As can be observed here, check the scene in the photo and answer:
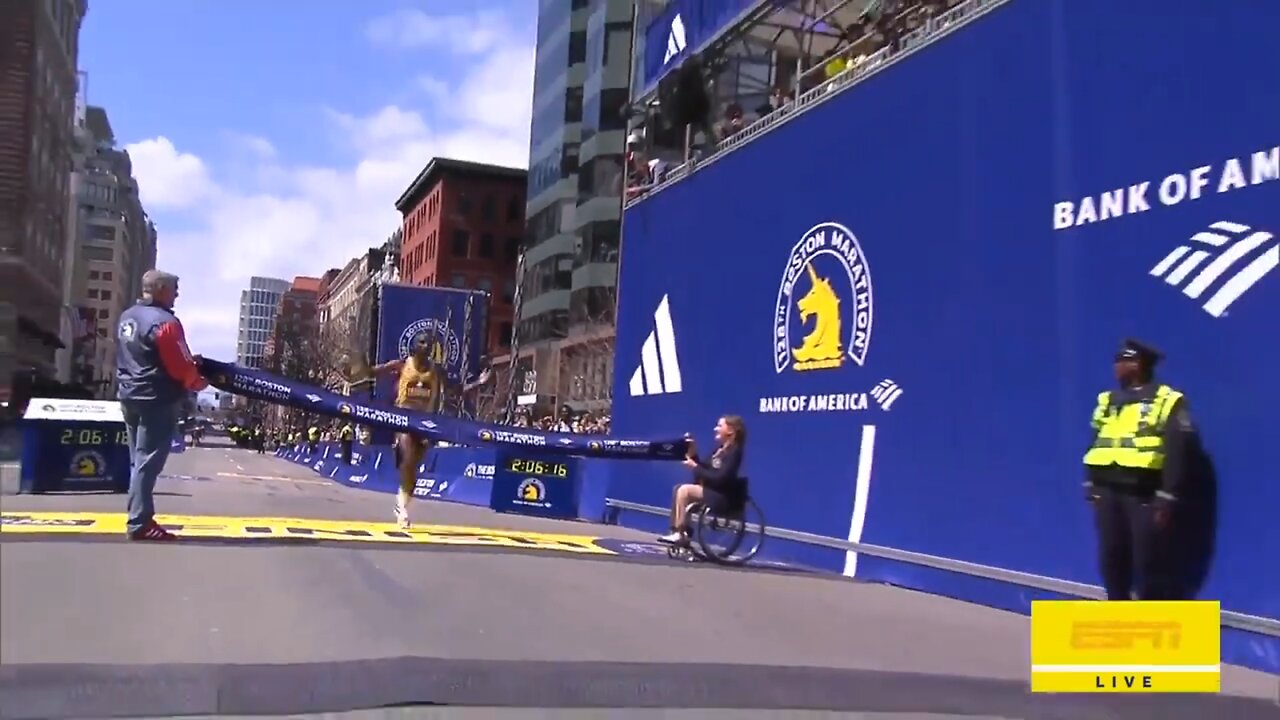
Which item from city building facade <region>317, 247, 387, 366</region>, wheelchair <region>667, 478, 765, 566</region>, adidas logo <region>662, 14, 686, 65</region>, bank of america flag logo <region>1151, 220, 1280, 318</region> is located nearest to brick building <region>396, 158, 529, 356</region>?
city building facade <region>317, 247, 387, 366</region>

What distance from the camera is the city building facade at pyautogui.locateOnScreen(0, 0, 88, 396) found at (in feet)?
22.8

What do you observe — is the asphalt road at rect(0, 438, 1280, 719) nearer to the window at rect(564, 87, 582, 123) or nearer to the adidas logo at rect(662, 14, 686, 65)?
the adidas logo at rect(662, 14, 686, 65)

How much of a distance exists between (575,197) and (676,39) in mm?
48521

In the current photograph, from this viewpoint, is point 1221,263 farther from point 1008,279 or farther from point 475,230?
point 475,230

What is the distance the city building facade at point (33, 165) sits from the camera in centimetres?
696

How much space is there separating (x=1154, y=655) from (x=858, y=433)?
5.31 meters

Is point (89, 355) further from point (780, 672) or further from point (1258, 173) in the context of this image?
point (1258, 173)

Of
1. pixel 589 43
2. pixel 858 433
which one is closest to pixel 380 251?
pixel 589 43

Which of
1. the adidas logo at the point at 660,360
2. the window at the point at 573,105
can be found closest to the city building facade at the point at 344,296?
the window at the point at 573,105

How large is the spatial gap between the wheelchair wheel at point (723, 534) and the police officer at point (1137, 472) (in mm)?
4012

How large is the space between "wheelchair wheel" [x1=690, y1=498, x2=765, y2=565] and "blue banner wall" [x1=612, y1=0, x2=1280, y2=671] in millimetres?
705

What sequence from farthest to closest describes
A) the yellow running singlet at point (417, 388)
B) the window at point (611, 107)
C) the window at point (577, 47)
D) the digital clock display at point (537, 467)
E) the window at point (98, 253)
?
the window at point (577, 47)
the window at point (611, 107)
the digital clock display at point (537, 467)
the yellow running singlet at point (417, 388)
the window at point (98, 253)

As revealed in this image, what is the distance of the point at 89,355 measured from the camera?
11.9 meters

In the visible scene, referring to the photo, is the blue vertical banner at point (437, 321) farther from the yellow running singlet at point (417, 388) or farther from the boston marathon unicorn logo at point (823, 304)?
the boston marathon unicorn logo at point (823, 304)
